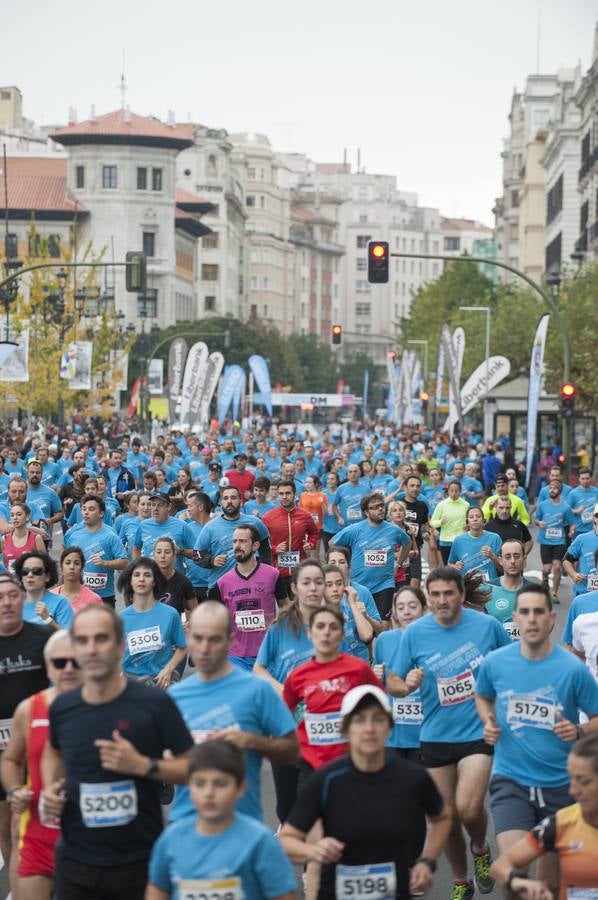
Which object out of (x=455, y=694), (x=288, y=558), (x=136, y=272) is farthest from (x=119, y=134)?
(x=455, y=694)

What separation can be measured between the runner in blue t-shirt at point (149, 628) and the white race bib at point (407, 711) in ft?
4.50

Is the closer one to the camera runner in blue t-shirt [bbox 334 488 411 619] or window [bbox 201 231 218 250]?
runner in blue t-shirt [bbox 334 488 411 619]

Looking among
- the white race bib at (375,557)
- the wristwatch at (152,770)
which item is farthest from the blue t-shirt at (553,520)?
the wristwatch at (152,770)

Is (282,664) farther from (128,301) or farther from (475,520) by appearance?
(128,301)

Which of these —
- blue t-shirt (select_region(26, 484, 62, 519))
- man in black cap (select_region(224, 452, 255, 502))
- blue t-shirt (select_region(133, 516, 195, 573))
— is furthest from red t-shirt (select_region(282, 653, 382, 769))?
man in black cap (select_region(224, 452, 255, 502))

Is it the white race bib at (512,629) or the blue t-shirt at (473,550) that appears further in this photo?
the blue t-shirt at (473,550)

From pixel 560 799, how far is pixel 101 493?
38.7 ft

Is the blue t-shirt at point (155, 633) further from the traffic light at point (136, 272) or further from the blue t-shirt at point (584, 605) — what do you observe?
the traffic light at point (136, 272)

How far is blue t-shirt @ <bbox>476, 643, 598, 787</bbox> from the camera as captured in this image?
7.58 m

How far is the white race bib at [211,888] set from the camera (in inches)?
215

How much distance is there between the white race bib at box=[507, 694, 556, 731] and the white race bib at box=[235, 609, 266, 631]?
3.75 meters

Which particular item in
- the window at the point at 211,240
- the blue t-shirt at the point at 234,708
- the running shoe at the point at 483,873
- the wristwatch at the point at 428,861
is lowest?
the running shoe at the point at 483,873

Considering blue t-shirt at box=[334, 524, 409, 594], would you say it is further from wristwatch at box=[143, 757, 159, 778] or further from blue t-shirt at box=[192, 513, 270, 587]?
Result: wristwatch at box=[143, 757, 159, 778]

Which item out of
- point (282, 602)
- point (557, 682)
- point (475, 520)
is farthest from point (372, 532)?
point (557, 682)
